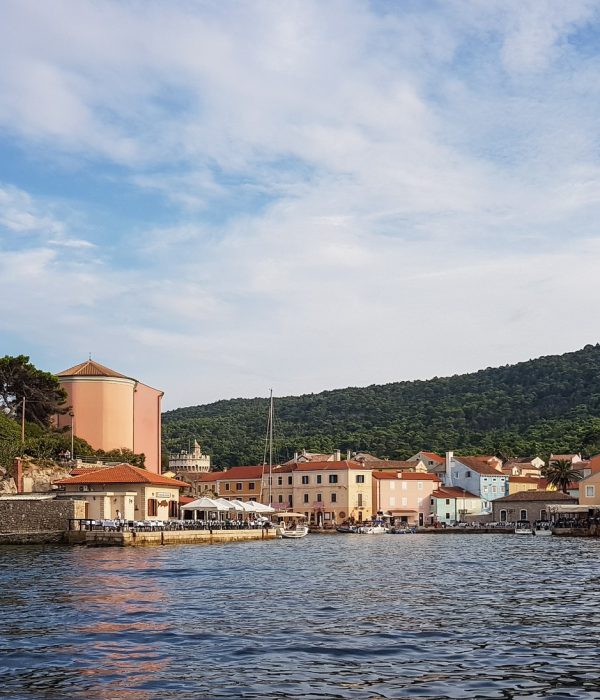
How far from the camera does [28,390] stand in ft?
268

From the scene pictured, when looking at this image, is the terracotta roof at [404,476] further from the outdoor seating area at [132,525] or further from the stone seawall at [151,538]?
the outdoor seating area at [132,525]

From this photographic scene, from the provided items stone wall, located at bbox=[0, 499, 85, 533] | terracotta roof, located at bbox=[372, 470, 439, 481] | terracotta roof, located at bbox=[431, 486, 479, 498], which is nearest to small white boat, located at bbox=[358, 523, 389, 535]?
terracotta roof, located at bbox=[372, 470, 439, 481]

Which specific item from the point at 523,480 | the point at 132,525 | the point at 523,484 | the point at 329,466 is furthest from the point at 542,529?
the point at 132,525

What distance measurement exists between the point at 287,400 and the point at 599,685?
177897 mm

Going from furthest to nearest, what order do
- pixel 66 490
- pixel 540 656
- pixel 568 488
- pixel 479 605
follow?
pixel 568 488 < pixel 66 490 < pixel 479 605 < pixel 540 656

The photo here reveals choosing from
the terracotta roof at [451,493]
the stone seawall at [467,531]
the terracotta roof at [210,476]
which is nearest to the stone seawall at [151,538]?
the stone seawall at [467,531]

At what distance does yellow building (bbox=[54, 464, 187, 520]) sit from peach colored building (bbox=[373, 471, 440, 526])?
4075cm

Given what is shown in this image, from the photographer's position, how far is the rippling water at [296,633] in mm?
14930

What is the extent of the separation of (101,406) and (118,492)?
24376 mm

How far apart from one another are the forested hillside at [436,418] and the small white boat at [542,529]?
35434mm

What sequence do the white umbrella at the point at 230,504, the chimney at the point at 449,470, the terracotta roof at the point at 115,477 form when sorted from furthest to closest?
1. the chimney at the point at 449,470
2. the white umbrella at the point at 230,504
3. the terracotta roof at the point at 115,477

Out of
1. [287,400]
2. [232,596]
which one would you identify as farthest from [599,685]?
[287,400]

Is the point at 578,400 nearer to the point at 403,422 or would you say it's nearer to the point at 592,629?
the point at 403,422

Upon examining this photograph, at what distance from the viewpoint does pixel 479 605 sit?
25.3 m
